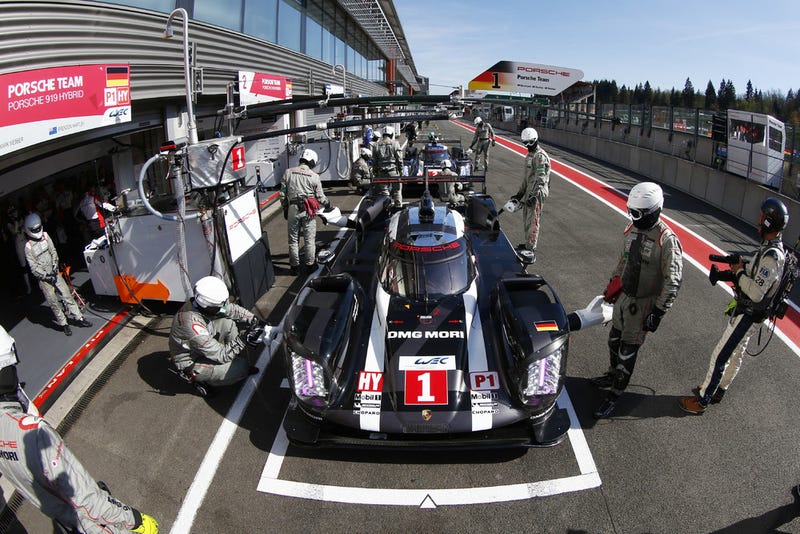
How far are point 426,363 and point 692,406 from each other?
2.43 metres

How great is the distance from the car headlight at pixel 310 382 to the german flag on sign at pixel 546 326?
1711 mm

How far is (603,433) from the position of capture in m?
4.09

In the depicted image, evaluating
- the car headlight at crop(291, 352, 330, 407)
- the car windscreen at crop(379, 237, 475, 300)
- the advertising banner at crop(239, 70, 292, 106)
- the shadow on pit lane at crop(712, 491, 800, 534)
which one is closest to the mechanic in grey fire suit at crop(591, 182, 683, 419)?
the shadow on pit lane at crop(712, 491, 800, 534)

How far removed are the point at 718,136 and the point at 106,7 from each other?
536 inches

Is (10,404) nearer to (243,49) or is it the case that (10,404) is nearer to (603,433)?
(603,433)

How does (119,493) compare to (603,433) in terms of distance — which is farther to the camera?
(603,433)

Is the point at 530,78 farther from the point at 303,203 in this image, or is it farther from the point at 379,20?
the point at 303,203

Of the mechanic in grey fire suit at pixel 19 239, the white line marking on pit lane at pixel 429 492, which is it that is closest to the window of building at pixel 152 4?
the mechanic in grey fire suit at pixel 19 239

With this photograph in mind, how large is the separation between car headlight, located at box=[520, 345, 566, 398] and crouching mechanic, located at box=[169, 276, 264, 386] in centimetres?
Answer: 245

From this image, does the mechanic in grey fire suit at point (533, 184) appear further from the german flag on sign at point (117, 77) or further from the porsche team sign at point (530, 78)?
the porsche team sign at point (530, 78)

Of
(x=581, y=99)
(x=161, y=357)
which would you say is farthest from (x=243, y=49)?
(x=581, y=99)

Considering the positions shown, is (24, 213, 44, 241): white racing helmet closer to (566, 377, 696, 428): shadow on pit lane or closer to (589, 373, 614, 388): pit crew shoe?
(566, 377, 696, 428): shadow on pit lane

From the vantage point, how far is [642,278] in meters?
4.22

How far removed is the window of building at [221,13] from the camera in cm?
1029
